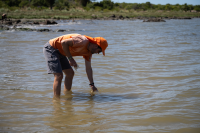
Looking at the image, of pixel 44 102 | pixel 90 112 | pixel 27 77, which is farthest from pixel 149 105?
pixel 27 77

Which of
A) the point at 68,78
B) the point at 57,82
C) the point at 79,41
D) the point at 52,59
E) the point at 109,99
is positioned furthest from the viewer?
the point at 68,78

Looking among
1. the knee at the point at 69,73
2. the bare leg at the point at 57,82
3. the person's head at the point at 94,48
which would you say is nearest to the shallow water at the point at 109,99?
the bare leg at the point at 57,82

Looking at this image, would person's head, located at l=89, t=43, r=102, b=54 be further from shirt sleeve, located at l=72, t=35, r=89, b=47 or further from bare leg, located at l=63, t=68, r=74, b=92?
bare leg, located at l=63, t=68, r=74, b=92

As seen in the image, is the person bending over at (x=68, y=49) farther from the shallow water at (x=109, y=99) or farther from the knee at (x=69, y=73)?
the shallow water at (x=109, y=99)

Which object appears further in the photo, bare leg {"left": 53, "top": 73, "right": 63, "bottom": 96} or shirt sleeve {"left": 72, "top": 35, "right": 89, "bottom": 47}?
bare leg {"left": 53, "top": 73, "right": 63, "bottom": 96}

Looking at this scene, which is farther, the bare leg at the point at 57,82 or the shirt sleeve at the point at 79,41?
the bare leg at the point at 57,82

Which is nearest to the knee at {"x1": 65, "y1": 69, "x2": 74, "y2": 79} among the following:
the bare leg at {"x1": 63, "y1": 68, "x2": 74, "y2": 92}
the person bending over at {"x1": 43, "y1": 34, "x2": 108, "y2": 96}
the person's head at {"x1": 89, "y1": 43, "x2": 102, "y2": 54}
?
the bare leg at {"x1": 63, "y1": 68, "x2": 74, "y2": 92}

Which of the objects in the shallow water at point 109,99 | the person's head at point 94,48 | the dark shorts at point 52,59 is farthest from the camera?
the dark shorts at point 52,59

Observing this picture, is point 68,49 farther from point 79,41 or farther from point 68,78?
point 68,78

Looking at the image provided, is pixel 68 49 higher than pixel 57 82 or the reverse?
higher

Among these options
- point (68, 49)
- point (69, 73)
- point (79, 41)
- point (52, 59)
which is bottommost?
point (69, 73)

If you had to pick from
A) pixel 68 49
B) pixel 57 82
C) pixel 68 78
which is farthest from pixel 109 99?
pixel 68 49

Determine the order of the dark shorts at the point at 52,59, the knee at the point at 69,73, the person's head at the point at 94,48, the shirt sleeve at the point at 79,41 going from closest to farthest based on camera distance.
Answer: the shirt sleeve at the point at 79,41, the person's head at the point at 94,48, the dark shorts at the point at 52,59, the knee at the point at 69,73

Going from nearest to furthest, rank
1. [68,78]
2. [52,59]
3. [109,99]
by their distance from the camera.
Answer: [52,59] → [109,99] → [68,78]
